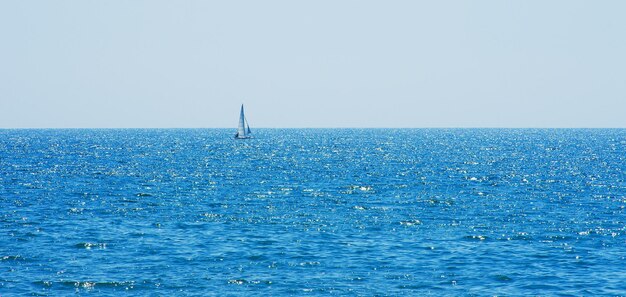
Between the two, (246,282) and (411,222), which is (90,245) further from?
(411,222)

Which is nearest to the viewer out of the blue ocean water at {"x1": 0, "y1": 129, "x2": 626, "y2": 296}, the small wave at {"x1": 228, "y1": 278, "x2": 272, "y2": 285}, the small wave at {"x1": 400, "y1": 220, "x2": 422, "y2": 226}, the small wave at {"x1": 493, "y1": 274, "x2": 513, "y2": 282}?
the blue ocean water at {"x1": 0, "y1": 129, "x2": 626, "y2": 296}

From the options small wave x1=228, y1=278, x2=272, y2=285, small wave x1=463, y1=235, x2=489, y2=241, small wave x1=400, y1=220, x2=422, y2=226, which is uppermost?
small wave x1=400, y1=220, x2=422, y2=226

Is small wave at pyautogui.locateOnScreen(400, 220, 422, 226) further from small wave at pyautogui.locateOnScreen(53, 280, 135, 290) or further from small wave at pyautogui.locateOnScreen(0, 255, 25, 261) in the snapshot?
small wave at pyautogui.locateOnScreen(0, 255, 25, 261)

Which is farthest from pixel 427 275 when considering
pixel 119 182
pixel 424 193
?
pixel 119 182

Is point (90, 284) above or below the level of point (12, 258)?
below

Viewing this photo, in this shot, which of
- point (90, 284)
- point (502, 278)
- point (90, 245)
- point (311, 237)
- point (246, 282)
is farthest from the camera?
point (311, 237)

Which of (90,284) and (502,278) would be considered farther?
(502,278)

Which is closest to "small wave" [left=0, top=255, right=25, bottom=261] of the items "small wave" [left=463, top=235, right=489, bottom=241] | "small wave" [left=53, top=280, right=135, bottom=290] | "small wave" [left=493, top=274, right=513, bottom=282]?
"small wave" [left=53, top=280, right=135, bottom=290]

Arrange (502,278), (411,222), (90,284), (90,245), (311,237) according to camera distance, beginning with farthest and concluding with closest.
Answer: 1. (411,222)
2. (311,237)
3. (90,245)
4. (502,278)
5. (90,284)

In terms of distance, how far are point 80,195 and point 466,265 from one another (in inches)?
1732

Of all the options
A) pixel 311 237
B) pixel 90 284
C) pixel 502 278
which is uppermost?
pixel 311 237

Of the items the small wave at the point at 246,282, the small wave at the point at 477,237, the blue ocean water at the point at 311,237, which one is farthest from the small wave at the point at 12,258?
the small wave at the point at 477,237

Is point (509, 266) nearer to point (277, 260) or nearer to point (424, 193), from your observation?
point (277, 260)

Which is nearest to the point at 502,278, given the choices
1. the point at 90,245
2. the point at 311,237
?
the point at 311,237
